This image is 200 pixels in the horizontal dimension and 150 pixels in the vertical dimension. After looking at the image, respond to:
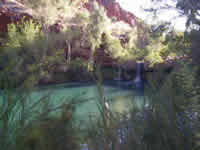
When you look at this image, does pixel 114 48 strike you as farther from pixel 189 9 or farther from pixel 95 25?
pixel 189 9

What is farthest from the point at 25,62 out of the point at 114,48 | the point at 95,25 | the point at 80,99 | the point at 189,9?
the point at 114,48

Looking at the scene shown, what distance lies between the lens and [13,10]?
952 inches

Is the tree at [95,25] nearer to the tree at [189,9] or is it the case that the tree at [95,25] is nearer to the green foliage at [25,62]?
the tree at [189,9]

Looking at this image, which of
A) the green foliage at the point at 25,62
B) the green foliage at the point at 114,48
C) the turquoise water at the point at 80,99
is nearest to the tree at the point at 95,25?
the green foliage at the point at 114,48

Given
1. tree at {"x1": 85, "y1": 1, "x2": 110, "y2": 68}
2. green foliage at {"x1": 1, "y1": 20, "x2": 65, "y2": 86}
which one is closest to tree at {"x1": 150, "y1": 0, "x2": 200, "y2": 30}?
green foliage at {"x1": 1, "y1": 20, "x2": 65, "y2": 86}

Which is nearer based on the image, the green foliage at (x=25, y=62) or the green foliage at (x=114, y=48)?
the green foliage at (x=25, y=62)

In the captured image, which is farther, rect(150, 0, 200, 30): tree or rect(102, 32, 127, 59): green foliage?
rect(102, 32, 127, 59): green foliage

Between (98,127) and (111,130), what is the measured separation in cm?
10

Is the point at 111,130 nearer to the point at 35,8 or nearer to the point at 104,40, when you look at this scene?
the point at 35,8

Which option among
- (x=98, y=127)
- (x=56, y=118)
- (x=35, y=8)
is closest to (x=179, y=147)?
(x=98, y=127)

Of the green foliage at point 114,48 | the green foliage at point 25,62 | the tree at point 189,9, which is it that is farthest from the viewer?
the green foliage at point 114,48

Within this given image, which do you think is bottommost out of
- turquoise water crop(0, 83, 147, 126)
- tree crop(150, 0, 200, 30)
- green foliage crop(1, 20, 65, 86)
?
turquoise water crop(0, 83, 147, 126)

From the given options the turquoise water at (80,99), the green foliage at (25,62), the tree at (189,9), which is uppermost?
the tree at (189,9)

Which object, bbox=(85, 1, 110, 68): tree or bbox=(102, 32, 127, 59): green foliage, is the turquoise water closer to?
bbox=(85, 1, 110, 68): tree
